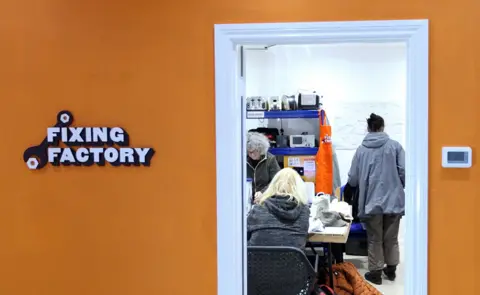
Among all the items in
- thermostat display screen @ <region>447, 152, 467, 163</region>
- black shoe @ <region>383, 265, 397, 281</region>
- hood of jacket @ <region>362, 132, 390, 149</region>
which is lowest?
black shoe @ <region>383, 265, 397, 281</region>

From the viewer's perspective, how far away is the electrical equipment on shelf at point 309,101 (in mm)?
6176

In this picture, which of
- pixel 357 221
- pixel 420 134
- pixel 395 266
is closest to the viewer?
pixel 420 134

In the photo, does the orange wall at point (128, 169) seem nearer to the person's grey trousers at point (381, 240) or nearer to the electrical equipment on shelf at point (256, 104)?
the person's grey trousers at point (381, 240)

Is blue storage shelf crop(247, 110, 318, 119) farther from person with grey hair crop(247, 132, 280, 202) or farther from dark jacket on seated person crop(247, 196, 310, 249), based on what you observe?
dark jacket on seated person crop(247, 196, 310, 249)

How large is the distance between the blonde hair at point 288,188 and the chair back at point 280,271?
42 cm

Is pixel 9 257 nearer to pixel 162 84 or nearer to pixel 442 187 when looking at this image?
pixel 162 84

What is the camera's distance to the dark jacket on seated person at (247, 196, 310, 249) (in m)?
3.65

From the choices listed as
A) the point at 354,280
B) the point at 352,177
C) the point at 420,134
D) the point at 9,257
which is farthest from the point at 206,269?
the point at 352,177

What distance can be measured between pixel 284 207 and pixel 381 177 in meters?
1.65

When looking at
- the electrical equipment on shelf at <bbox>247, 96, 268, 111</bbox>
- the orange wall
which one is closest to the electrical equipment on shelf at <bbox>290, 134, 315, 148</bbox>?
the electrical equipment on shelf at <bbox>247, 96, 268, 111</bbox>

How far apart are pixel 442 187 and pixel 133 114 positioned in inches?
60.6

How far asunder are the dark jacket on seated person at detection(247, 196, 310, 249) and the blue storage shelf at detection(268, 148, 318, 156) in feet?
8.08

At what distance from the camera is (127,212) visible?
2.62 metres

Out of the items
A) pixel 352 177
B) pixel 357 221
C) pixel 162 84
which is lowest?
pixel 357 221
